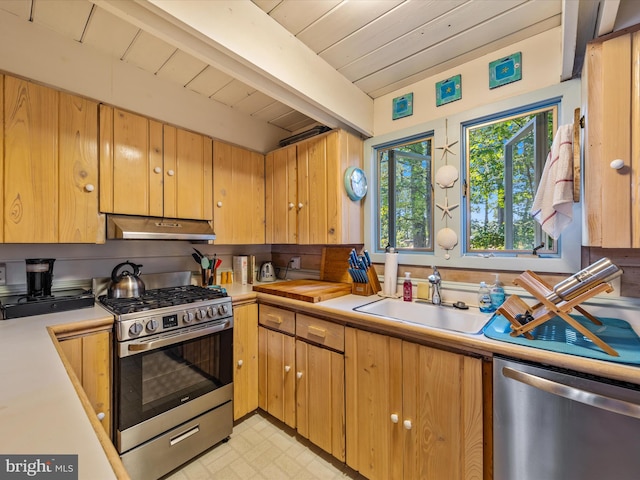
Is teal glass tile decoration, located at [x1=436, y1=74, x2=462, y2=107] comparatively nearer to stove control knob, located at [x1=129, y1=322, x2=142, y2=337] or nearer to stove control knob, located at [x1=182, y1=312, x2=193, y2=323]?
stove control knob, located at [x1=182, y1=312, x2=193, y2=323]

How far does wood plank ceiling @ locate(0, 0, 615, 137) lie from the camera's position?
1.35 metres

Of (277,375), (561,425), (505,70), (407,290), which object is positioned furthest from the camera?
(277,375)

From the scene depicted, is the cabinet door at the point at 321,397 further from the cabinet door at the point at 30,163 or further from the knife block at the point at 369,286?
the cabinet door at the point at 30,163

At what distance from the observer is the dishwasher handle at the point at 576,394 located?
845 mm

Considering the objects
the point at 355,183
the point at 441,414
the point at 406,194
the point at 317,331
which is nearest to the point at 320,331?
the point at 317,331

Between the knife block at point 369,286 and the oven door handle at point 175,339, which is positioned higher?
the knife block at point 369,286

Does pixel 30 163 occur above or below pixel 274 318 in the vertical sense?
above

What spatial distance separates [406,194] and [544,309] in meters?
1.19

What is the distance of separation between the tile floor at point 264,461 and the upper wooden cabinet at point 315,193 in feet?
4.44

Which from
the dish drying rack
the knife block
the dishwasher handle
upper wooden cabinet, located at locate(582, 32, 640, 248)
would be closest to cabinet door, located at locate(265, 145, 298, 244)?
the knife block

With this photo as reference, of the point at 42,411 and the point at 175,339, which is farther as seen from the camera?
the point at 175,339

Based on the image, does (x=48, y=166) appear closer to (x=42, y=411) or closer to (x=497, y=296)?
(x=42, y=411)

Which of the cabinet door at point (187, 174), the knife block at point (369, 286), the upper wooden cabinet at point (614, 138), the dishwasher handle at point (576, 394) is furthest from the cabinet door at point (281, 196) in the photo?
the upper wooden cabinet at point (614, 138)

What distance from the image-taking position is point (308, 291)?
1.88 meters
